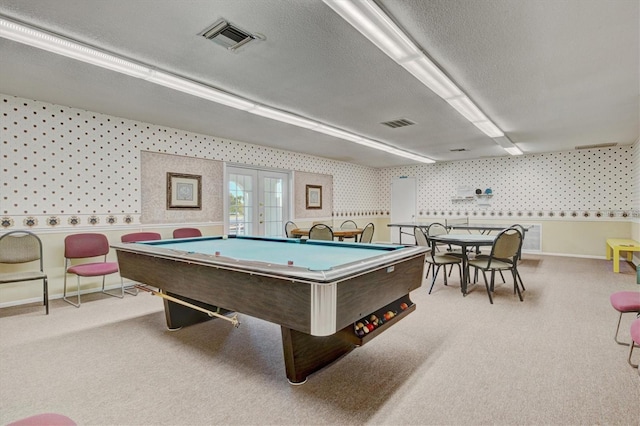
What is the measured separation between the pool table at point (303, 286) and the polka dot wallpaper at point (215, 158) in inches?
89.8

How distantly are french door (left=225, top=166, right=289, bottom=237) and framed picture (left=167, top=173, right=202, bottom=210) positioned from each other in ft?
2.19

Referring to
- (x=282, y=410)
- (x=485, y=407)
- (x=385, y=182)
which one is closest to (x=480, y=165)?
(x=385, y=182)

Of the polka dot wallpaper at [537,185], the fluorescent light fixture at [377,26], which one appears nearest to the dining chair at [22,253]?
the fluorescent light fixture at [377,26]

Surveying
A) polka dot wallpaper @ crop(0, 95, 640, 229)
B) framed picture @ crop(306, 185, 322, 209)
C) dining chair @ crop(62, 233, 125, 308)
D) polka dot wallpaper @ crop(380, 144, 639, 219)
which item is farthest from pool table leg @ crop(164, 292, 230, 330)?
polka dot wallpaper @ crop(380, 144, 639, 219)

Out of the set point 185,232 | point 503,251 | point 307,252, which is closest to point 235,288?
point 307,252

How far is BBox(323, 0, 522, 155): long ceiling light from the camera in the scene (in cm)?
209

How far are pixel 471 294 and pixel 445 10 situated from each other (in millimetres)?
3480

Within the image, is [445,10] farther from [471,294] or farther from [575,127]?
[575,127]

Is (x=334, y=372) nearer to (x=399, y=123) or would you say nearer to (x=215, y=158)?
(x=399, y=123)

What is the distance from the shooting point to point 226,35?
2.58 metres

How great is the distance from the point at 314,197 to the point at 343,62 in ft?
18.2

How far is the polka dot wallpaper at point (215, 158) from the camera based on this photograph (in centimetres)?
417

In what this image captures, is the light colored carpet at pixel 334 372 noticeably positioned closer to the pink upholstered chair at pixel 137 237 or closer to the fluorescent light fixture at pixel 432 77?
the pink upholstered chair at pixel 137 237

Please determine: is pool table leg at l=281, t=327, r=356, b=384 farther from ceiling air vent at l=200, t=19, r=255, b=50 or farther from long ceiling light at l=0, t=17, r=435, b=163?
long ceiling light at l=0, t=17, r=435, b=163
